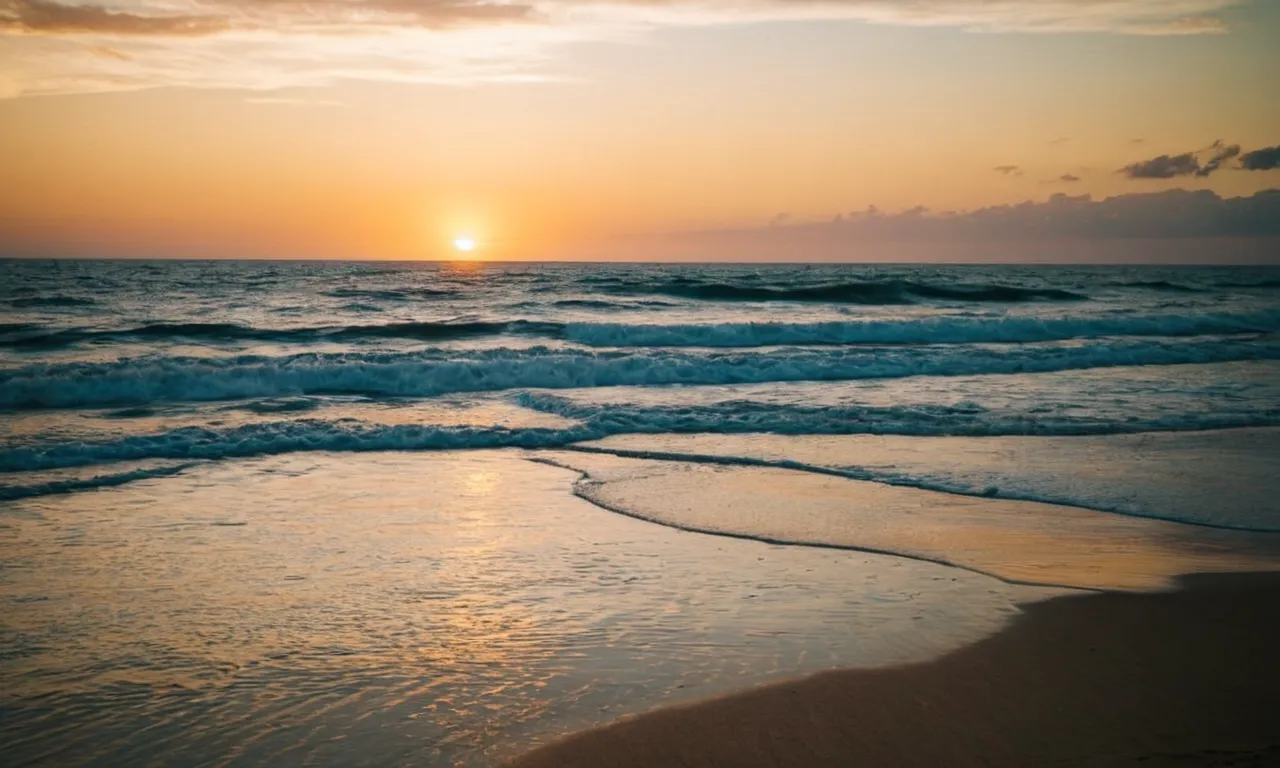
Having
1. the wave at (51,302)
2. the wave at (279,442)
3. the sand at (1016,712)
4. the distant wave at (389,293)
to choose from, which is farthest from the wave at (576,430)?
the distant wave at (389,293)

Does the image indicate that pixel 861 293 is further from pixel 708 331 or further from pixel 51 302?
pixel 51 302

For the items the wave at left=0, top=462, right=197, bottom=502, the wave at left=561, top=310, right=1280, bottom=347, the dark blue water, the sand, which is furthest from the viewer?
the wave at left=561, top=310, right=1280, bottom=347

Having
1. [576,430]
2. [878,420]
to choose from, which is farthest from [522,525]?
[878,420]

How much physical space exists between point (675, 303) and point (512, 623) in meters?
33.4

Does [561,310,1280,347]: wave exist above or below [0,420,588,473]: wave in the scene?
above

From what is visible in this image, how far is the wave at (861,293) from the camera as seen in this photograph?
41562 mm

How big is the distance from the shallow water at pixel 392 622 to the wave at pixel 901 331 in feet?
61.4

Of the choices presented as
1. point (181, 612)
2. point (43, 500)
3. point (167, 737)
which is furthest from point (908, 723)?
point (43, 500)

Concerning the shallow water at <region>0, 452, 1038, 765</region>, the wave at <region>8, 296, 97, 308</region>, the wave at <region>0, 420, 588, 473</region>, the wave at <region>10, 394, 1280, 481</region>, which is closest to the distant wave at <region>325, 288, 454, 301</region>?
the wave at <region>8, 296, 97, 308</region>

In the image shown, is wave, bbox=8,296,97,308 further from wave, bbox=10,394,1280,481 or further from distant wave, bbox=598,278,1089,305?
wave, bbox=10,394,1280,481

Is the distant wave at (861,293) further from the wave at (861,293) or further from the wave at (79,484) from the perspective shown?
the wave at (79,484)

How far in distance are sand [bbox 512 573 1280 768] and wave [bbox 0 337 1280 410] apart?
533 inches

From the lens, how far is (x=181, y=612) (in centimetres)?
587

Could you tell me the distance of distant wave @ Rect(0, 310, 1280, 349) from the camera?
26.3m
